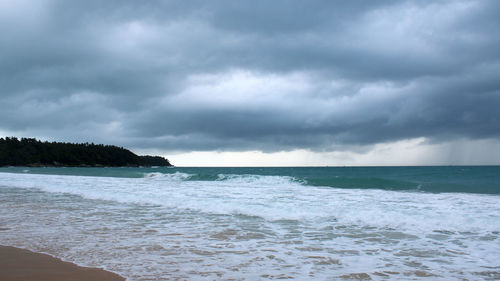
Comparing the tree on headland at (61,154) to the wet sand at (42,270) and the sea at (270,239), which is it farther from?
the wet sand at (42,270)

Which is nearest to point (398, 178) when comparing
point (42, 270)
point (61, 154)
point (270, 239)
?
point (270, 239)

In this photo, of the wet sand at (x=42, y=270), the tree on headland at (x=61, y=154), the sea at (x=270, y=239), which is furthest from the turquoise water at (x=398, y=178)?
the tree on headland at (x=61, y=154)

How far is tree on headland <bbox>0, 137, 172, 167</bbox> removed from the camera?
105 meters

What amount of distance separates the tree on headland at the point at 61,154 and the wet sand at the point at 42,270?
11622 cm

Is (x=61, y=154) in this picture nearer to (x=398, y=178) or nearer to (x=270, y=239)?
(x=398, y=178)

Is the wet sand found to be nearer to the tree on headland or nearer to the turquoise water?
the turquoise water

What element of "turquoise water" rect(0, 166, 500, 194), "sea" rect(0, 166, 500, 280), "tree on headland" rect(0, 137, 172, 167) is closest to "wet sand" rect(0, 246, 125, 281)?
"sea" rect(0, 166, 500, 280)

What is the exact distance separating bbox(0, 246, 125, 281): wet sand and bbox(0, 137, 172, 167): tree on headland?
116 metres

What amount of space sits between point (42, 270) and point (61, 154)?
124 m

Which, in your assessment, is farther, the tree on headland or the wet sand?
the tree on headland

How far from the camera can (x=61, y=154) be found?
115 meters

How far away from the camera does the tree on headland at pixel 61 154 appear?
105m

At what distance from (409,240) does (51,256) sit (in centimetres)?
607

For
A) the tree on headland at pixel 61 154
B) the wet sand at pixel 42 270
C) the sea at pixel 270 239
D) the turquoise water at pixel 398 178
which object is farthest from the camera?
the tree on headland at pixel 61 154
